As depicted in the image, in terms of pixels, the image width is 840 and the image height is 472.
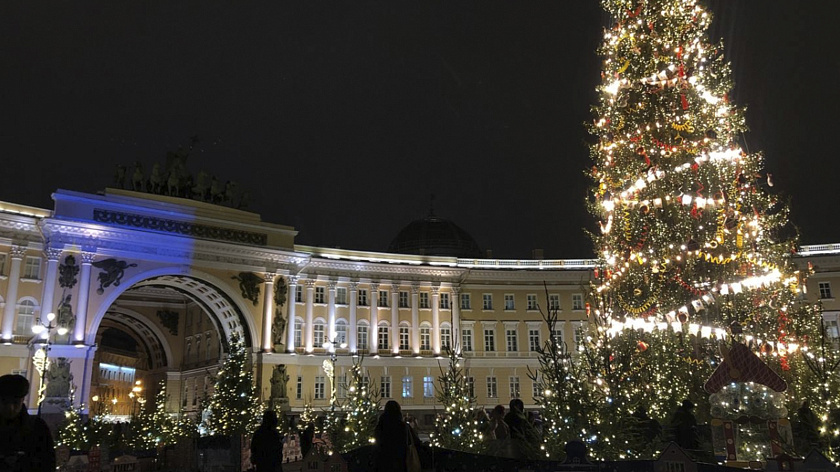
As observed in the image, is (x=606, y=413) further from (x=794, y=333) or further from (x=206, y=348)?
(x=206, y=348)

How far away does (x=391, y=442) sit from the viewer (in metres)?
8.63

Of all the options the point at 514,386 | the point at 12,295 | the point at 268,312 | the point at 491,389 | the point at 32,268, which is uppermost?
the point at 32,268

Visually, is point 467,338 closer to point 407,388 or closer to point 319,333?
point 407,388

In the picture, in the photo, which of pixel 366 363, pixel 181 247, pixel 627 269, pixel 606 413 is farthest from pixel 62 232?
pixel 606 413

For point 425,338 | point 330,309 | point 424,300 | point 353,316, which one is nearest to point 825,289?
point 424,300

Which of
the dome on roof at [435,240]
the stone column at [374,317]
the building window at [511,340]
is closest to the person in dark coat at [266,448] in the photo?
the stone column at [374,317]

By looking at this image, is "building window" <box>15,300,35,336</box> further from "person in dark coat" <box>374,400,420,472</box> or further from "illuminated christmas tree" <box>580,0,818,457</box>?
"person in dark coat" <box>374,400,420,472</box>

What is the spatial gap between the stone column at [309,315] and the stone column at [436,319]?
9.47 metres

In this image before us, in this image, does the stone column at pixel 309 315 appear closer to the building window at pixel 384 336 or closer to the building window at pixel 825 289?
the building window at pixel 384 336

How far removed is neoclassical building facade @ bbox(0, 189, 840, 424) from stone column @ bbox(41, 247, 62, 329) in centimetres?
6

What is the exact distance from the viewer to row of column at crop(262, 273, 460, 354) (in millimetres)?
43969

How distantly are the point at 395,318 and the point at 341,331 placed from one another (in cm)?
431

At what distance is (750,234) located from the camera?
18.4 meters

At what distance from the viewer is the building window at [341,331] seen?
4800 centimetres
